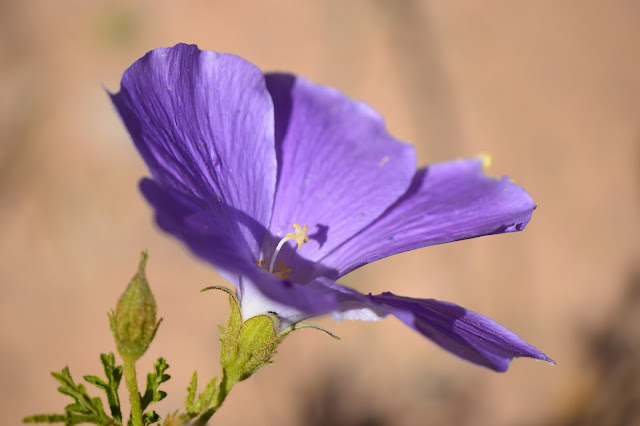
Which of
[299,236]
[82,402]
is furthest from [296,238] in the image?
[82,402]

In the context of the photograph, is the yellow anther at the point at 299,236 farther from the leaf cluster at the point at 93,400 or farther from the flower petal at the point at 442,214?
the leaf cluster at the point at 93,400

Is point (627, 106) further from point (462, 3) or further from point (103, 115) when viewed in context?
point (103, 115)

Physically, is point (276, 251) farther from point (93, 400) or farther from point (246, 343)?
point (93, 400)

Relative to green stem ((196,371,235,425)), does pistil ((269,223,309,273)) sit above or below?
above

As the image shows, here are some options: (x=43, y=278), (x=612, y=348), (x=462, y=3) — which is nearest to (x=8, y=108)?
(x=43, y=278)

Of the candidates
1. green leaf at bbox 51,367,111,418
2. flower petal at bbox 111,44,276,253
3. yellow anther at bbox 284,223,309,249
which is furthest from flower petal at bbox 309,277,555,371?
green leaf at bbox 51,367,111,418

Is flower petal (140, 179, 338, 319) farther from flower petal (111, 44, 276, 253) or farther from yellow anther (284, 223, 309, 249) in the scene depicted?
yellow anther (284, 223, 309, 249)

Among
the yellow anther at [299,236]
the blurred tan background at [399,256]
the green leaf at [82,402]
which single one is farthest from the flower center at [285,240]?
the blurred tan background at [399,256]
